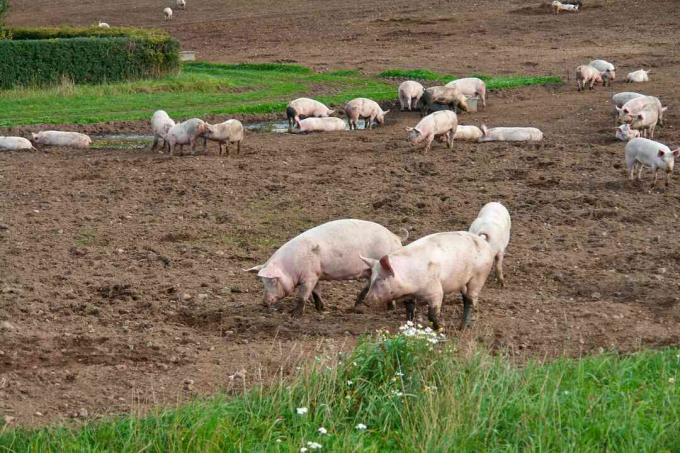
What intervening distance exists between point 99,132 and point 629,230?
38.8ft

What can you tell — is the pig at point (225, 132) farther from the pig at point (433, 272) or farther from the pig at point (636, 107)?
the pig at point (433, 272)

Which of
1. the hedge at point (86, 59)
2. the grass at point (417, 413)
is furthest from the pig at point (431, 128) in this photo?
the hedge at point (86, 59)

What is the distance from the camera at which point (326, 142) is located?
781 inches

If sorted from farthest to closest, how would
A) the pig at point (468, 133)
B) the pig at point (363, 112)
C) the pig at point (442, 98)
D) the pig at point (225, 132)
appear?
the pig at point (442, 98)
the pig at point (363, 112)
the pig at point (468, 133)
the pig at point (225, 132)

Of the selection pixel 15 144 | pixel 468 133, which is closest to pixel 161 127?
pixel 15 144

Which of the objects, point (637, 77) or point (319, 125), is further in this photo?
point (637, 77)

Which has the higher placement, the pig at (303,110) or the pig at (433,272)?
the pig at (433,272)

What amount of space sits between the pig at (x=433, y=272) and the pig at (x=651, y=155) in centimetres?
556

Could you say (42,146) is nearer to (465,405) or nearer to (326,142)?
(326,142)

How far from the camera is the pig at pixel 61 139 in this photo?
19.7m

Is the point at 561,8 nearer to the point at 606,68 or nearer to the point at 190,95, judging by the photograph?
the point at 606,68

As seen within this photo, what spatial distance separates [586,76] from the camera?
25422 millimetres

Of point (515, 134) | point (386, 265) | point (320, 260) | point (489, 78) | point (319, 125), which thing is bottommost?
point (319, 125)

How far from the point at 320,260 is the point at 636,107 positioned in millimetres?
10639
